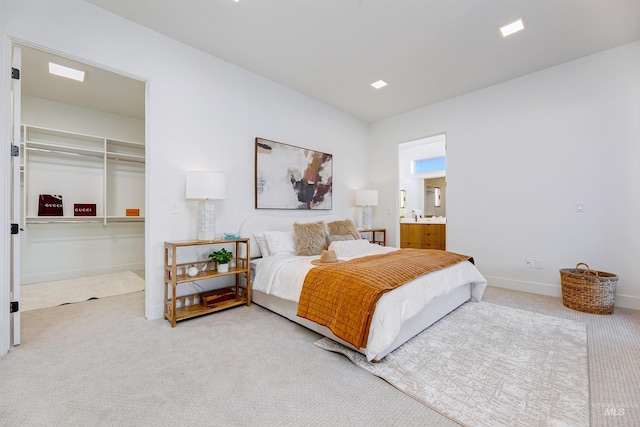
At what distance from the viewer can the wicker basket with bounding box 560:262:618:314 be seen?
2.82m

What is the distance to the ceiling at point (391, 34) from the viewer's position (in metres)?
2.44

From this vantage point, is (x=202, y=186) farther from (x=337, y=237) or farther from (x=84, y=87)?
(x=84, y=87)

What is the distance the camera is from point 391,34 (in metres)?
2.80

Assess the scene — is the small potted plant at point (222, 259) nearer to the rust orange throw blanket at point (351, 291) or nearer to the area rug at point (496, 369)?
the rust orange throw blanket at point (351, 291)

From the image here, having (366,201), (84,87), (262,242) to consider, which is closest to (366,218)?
(366,201)

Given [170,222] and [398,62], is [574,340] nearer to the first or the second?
[398,62]

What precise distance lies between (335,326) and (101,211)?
4.68 meters

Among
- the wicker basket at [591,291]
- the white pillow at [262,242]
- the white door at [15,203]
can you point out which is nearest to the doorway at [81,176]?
the white door at [15,203]

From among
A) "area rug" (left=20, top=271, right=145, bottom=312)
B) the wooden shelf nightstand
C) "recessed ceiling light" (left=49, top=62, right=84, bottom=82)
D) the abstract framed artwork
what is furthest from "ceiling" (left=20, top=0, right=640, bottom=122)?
"area rug" (left=20, top=271, right=145, bottom=312)

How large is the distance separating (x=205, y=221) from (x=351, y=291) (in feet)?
5.96

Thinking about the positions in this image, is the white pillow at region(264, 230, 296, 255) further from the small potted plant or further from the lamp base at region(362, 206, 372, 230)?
the lamp base at region(362, 206, 372, 230)

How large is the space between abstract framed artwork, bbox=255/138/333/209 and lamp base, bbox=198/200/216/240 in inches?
30.8

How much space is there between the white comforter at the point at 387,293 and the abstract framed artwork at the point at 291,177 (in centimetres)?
109

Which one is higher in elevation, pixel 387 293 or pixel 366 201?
pixel 366 201
